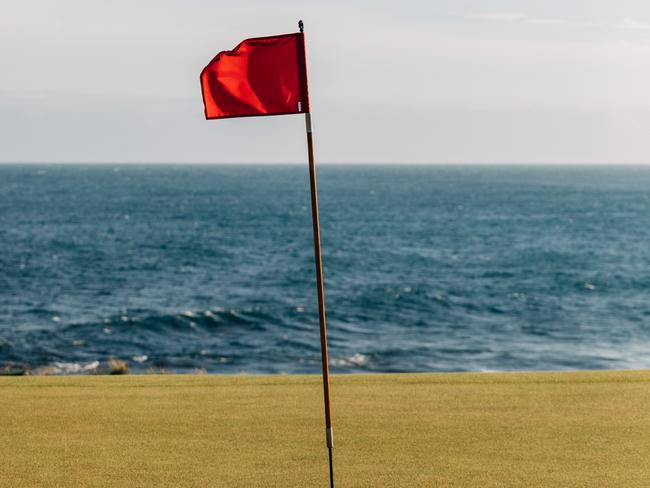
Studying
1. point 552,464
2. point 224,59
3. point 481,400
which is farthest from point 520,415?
point 224,59

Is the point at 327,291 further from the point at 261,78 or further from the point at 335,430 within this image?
the point at 261,78

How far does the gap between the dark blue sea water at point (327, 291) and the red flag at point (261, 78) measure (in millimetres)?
20254

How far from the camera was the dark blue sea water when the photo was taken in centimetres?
2980

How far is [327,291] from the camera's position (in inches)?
1796

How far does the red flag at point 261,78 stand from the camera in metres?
6.93

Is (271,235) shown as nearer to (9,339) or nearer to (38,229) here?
(38,229)

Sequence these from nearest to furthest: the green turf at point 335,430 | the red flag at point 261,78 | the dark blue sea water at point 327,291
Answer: the red flag at point 261,78, the green turf at point 335,430, the dark blue sea water at point 327,291

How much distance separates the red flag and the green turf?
3001 mm

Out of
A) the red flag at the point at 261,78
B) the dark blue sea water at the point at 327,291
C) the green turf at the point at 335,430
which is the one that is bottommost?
the dark blue sea water at the point at 327,291

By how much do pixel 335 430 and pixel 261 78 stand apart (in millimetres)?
3556

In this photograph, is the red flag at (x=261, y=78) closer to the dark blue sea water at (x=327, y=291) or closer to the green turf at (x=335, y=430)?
the green turf at (x=335, y=430)

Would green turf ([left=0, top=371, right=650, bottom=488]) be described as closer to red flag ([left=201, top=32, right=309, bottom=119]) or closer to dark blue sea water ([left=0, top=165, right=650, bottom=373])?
red flag ([left=201, top=32, right=309, bottom=119])

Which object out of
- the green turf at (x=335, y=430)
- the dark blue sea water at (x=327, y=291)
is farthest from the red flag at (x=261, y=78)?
the dark blue sea water at (x=327, y=291)

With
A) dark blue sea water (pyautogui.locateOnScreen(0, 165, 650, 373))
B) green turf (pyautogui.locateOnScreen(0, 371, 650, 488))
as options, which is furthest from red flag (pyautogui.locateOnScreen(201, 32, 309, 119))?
dark blue sea water (pyautogui.locateOnScreen(0, 165, 650, 373))
